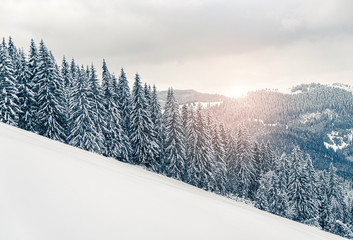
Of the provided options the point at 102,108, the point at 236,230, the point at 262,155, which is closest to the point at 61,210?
the point at 236,230

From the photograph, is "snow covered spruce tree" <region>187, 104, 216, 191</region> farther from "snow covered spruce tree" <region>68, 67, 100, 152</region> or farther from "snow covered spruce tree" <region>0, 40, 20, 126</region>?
"snow covered spruce tree" <region>0, 40, 20, 126</region>

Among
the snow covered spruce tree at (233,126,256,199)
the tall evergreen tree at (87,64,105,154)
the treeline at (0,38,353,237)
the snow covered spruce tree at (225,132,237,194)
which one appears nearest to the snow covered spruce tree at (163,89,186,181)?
the treeline at (0,38,353,237)

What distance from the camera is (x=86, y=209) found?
14.4 ft

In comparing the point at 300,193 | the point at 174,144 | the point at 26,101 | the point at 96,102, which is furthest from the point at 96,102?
the point at 300,193

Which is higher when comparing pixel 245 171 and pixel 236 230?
pixel 236 230

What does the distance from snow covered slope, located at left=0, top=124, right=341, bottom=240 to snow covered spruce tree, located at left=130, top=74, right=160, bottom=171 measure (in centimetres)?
3087

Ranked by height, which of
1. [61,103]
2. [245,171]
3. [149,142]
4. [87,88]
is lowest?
[245,171]

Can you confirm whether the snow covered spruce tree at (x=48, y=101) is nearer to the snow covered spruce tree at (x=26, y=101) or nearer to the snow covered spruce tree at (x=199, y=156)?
the snow covered spruce tree at (x=26, y=101)

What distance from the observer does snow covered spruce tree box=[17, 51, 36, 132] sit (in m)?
29.8

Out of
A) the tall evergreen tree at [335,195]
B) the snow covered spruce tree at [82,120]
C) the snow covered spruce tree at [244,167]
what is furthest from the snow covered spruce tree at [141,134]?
the tall evergreen tree at [335,195]

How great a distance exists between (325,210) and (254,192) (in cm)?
1336

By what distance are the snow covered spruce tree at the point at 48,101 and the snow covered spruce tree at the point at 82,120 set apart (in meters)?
1.41

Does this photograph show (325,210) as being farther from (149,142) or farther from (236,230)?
(236,230)

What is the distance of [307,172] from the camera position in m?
44.4
